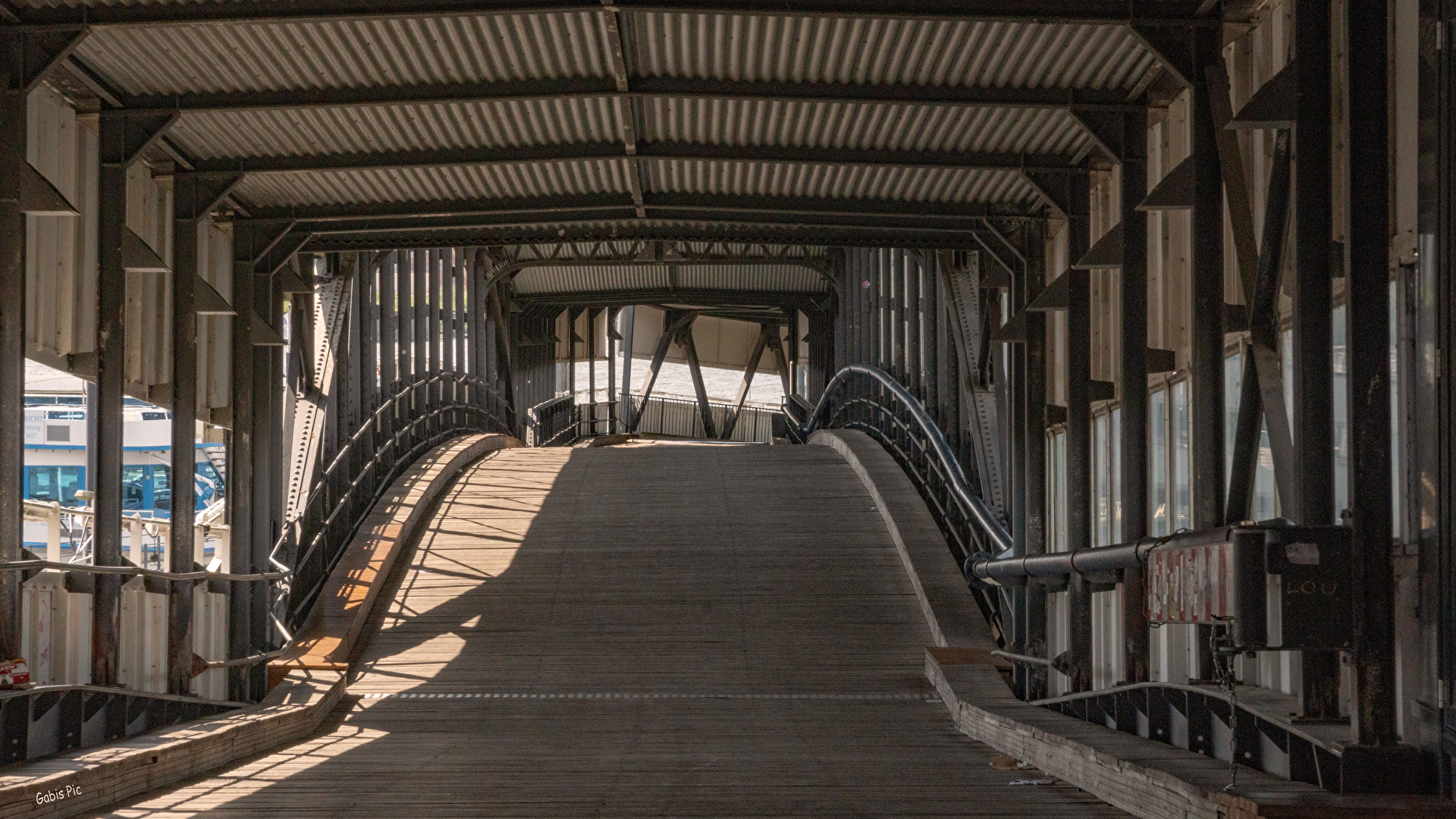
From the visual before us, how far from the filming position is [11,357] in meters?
9.02

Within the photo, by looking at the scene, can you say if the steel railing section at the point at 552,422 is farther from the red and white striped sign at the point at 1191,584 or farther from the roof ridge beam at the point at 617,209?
the red and white striped sign at the point at 1191,584

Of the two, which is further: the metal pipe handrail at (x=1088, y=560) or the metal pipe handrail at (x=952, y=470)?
the metal pipe handrail at (x=952, y=470)

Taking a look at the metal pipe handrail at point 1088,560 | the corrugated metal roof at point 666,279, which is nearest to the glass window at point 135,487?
the corrugated metal roof at point 666,279

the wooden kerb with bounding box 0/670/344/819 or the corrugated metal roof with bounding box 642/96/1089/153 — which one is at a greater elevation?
the corrugated metal roof with bounding box 642/96/1089/153

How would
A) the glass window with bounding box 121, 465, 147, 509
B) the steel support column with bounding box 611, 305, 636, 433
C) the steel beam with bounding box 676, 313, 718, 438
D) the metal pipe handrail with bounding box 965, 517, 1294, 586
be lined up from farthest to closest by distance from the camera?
the steel beam with bounding box 676, 313, 718, 438 < the steel support column with bounding box 611, 305, 636, 433 < the glass window with bounding box 121, 465, 147, 509 < the metal pipe handrail with bounding box 965, 517, 1294, 586

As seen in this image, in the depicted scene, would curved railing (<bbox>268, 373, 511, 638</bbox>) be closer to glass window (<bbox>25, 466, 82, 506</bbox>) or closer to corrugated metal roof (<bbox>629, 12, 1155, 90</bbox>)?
corrugated metal roof (<bbox>629, 12, 1155, 90</bbox>)

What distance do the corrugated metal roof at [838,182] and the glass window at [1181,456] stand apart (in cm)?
363

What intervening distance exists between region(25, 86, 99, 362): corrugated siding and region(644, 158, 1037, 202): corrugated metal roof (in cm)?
494

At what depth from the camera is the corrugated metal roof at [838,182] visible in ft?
46.1

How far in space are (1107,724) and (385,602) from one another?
912 cm

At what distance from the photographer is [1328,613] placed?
638 cm

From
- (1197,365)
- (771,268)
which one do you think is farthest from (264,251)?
(771,268)

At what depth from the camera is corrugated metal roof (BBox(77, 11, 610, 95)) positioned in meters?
10.0

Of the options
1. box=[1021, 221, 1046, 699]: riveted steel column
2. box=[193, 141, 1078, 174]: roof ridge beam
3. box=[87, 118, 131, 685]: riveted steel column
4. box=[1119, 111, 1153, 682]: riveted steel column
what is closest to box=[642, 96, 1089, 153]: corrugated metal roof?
box=[193, 141, 1078, 174]: roof ridge beam
